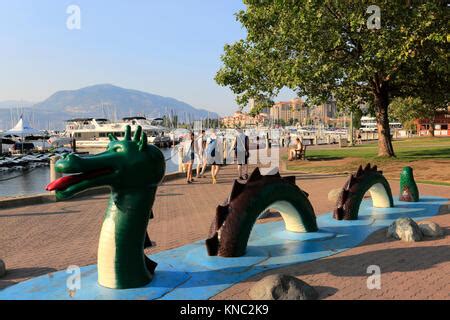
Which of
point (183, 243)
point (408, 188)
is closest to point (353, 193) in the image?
point (408, 188)

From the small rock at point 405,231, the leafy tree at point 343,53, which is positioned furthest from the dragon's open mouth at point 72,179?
the leafy tree at point 343,53

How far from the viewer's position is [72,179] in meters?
4.37

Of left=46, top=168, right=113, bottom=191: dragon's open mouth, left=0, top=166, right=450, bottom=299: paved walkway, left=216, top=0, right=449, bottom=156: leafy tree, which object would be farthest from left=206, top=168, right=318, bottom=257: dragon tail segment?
left=216, top=0, right=449, bottom=156: leafy tree

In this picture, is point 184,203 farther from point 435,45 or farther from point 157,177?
point 435,45

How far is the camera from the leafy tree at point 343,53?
16.8 metres

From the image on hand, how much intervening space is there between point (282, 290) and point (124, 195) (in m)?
2.08

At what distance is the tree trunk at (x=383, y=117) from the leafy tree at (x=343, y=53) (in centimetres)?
5

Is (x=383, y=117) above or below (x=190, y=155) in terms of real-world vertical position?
above

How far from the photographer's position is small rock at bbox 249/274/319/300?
15.1ft

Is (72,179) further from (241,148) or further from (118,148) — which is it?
(241,148)

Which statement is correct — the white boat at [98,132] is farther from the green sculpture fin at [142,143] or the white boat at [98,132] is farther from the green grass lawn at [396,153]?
the green sculpture fin at [142,143]

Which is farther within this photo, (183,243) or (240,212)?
(183,243)

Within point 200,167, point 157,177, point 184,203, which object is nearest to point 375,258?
point 157,177

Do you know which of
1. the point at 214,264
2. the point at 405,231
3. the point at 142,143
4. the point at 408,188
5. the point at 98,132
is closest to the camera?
the point at 142,143
